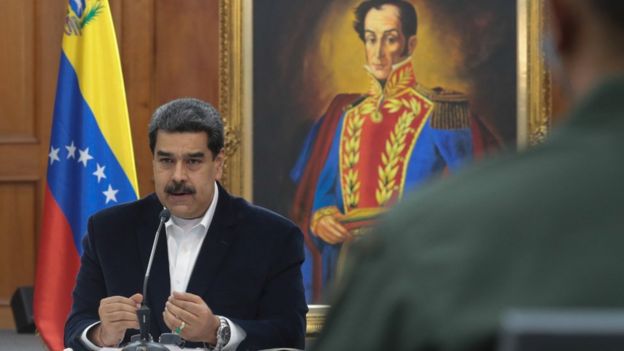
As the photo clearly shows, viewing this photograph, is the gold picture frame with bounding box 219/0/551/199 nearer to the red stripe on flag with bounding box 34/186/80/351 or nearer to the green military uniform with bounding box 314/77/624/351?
the red stripe on flag with bounding box 34/186/80/351

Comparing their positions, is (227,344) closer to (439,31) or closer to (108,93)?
(108,93)

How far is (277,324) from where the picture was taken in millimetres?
3090

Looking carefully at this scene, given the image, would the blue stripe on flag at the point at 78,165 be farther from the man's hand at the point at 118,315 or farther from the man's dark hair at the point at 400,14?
the man's hand at the point at 118,315

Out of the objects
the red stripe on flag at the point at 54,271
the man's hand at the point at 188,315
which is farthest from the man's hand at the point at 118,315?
the red stripe on flag at the point at 54,271

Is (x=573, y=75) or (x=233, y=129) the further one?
(x=233, y=129)

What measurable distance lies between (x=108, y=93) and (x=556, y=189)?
14.3 feet

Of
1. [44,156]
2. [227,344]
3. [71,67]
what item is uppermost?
[71,67]

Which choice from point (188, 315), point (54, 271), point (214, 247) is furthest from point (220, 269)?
point (54, 271)

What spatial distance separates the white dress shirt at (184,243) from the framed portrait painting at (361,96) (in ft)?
7.49

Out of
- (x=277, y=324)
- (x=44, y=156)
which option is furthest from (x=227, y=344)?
(x=44, y=156)

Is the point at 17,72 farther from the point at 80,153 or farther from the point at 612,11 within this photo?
the point at 612,11

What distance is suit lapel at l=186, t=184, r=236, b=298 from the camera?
316cm

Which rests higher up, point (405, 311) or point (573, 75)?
point (573, 75)

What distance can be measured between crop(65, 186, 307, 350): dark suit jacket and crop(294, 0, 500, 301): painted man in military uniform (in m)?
2.31
